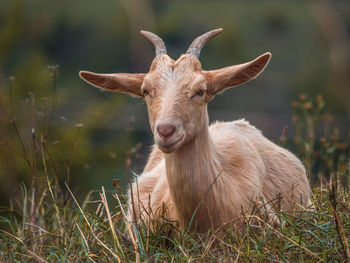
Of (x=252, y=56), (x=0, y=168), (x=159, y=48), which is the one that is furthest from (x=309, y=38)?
(x=159, y=48)

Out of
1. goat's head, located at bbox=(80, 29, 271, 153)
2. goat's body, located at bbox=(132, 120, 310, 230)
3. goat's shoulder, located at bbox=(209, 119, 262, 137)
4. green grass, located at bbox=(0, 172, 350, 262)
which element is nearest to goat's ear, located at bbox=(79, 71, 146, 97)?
goat's head, located at bbox=(80, 29, 271, 153)

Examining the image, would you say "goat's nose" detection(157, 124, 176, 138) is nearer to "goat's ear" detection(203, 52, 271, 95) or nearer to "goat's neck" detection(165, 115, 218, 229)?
"goat's neck" detection(165, 115, 218, 229)

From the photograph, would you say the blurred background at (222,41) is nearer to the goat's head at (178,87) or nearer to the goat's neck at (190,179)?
the goat's head at (178,87)

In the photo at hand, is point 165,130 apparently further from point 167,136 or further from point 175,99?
point 175,99

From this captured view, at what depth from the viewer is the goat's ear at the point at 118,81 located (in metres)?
5.11

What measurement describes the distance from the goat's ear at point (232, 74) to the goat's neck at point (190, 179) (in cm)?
39

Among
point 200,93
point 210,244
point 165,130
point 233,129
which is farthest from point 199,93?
point 233,129

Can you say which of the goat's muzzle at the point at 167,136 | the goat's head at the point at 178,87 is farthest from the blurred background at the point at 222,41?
the goat's muzzle at the point at 167,136

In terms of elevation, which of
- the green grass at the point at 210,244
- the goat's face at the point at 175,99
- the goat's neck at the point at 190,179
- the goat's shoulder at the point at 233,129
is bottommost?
the green grass at the point at 210,244

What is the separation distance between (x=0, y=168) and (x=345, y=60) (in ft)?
92.4

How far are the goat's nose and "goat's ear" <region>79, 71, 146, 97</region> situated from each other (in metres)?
0.90

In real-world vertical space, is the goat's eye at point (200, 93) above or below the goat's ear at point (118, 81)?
below

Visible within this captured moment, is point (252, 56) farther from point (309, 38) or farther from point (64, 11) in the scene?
point (64, 11)

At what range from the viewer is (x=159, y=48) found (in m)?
5.27
